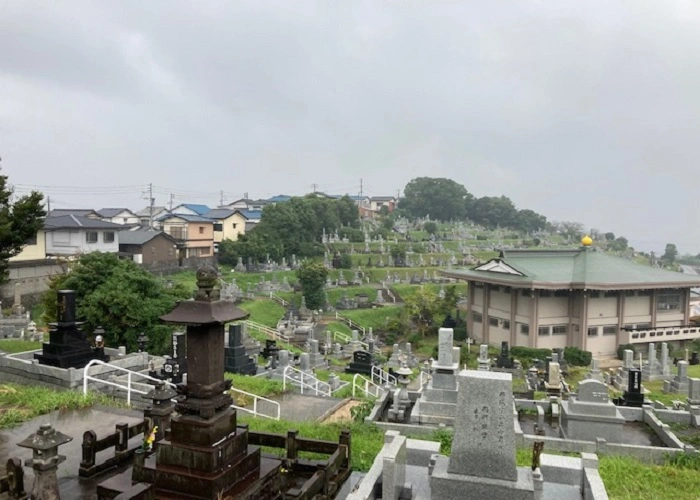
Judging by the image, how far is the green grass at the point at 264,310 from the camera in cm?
4041

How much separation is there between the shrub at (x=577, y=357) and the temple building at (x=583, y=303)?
2.40 meters

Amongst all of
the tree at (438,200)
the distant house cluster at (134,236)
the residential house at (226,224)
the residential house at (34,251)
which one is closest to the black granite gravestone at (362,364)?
the distant house cluster at (134,236)

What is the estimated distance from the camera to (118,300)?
2120 cm

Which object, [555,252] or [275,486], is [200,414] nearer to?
[275,486]

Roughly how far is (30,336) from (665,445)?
1018 inches

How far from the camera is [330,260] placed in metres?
63.2

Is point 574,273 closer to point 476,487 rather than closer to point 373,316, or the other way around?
point 373,316

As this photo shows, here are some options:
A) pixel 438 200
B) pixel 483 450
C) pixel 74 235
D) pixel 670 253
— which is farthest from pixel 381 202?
pixel 483 450

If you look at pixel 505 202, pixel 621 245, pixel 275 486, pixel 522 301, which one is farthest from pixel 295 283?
pixel 621 245

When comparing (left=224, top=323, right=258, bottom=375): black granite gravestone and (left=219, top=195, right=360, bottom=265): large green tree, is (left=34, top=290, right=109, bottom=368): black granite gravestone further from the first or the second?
(left=219, top=195, right=360, bottom=265): large green tree

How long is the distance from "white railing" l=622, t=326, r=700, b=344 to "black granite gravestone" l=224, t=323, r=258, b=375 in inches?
1148

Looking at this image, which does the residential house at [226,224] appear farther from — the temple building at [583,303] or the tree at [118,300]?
Answer: the tree at [118,300]

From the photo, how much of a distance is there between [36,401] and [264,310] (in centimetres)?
3086

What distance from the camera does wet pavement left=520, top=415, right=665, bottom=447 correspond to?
514 inches
